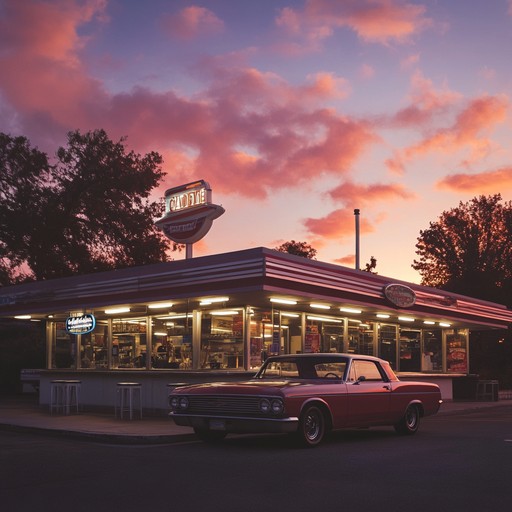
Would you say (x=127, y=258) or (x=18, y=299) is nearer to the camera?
(x=18, y=299)

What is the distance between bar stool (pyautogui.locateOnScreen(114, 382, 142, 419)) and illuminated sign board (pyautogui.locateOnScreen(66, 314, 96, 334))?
2696 millimetres

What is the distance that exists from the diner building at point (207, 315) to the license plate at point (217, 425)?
18.4 ft

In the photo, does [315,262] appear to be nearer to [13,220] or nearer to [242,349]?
[242,349]

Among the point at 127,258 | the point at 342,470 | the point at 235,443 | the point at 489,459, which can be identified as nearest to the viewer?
the point at 342,470

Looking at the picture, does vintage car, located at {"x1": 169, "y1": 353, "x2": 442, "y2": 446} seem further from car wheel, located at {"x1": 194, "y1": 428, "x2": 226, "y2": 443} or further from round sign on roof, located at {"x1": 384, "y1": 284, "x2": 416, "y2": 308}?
round sign on roof, located at {"x1": 384, "y1": 284, "x2": 416, "y2": 308}

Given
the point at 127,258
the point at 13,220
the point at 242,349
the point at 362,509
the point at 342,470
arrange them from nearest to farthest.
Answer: the point at 362,509, the point at 342,470, the point at 242,349, the point at 13,220, the point at 127,258

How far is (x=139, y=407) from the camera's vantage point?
2075 centimetres

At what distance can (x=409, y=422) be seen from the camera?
624 inches

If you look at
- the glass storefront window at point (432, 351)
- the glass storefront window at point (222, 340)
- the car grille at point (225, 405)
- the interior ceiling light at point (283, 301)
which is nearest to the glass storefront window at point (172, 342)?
the glass storefront window at point (222, 340)

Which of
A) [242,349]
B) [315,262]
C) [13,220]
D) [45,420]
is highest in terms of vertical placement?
[13,220]

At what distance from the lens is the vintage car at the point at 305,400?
12805 mm

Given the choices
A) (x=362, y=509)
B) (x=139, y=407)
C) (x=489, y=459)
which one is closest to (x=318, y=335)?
(x=139, y=407)

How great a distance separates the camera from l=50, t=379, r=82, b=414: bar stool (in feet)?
71.9

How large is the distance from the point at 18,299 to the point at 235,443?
45.3 ft
